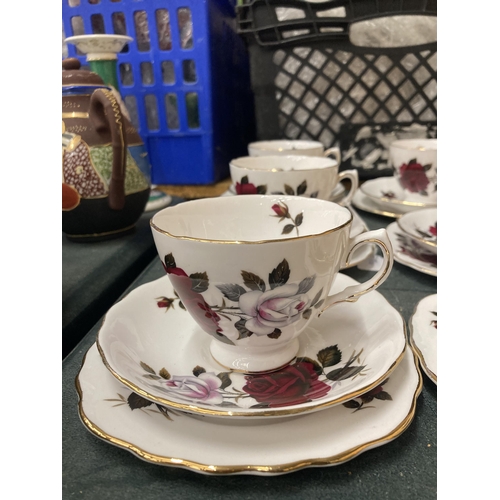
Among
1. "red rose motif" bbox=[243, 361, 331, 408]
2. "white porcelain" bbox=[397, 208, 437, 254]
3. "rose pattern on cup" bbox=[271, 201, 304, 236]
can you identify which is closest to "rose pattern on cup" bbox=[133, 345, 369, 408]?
"red rose motif" bbox=[243, 361, 331, 408]

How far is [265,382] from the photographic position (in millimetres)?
335

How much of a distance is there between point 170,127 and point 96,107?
0.33 meters

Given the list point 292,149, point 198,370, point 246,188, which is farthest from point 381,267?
point 292,149

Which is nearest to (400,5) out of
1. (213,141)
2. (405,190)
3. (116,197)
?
(405,190)

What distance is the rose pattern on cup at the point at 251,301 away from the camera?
0.31 meters

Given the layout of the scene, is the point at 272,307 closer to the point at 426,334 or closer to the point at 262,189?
the point at 426,334

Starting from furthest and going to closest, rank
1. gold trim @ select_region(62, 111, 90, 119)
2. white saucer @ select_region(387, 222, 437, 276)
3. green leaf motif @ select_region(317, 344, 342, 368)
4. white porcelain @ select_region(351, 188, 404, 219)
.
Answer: white porcelain @ select_region(351, 188, 404, 219) → gold trim @ select_region(62, 111, 90, 119) → white saucer @ select_region(387, 222, 437, 276) → green leaf motif @ select_region(317, 344, 342, 368)

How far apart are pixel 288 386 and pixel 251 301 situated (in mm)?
73

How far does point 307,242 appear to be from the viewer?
31 cm

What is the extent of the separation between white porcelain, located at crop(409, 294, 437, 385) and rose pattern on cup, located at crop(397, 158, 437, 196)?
1.16 feet

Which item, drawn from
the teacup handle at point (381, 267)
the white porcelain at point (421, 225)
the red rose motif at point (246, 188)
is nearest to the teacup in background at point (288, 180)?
the red rose motif at point (246, 188)

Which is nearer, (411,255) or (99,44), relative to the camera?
(411,255)

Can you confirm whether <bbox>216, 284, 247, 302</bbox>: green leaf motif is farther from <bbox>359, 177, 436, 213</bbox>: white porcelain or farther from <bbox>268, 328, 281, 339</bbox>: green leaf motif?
<bbox>359, 177, 436, 213</bbox>: white porcelain

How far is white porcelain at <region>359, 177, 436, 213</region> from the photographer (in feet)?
2.31
